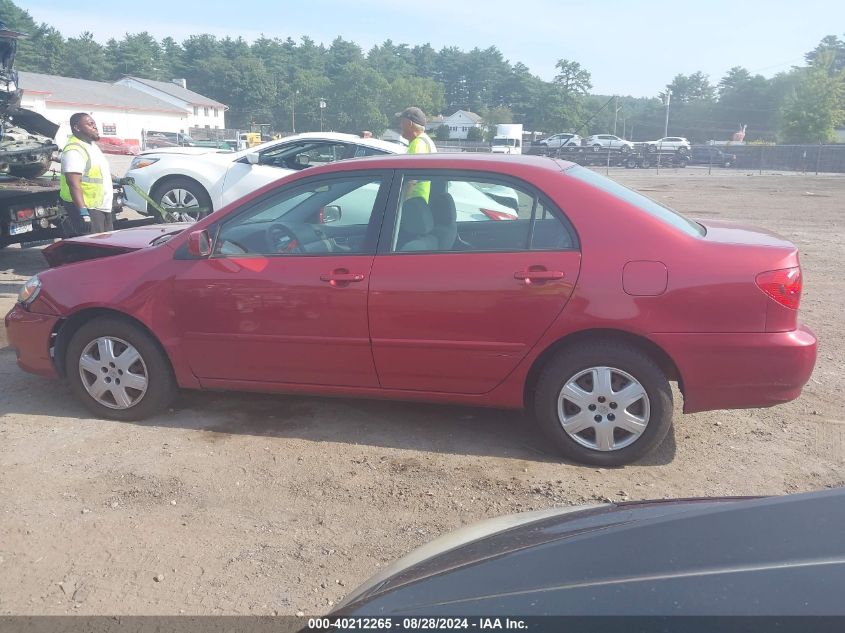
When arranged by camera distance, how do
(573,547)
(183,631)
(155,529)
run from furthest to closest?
(155,529)
(183,631)
(573,547)

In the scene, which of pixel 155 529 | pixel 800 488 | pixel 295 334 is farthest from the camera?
pixel 295 334

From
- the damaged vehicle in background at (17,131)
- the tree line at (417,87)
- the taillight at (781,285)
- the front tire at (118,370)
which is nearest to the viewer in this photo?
the taillight at (781,285)

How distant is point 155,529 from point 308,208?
2.05 metres

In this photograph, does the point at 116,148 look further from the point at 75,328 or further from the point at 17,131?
the point at 75,328

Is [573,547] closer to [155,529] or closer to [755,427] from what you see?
[155,529]

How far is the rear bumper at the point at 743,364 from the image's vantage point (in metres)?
3.83

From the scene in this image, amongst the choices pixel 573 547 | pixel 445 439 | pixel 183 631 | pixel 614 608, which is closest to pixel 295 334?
pixel 445 439

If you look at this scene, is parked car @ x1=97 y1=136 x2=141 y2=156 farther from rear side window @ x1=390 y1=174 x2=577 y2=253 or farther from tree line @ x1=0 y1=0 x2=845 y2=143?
rear side window @ x1=390 y1=174 x2=577 y2=253

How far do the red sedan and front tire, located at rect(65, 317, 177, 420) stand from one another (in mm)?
11

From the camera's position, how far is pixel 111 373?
15.2 ft

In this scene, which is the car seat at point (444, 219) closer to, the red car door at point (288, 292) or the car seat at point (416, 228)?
the car seat at point (416, 228)

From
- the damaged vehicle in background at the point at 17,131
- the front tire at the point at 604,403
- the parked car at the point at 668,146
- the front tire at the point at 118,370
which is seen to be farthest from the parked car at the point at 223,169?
the parked car at the point at 668,146

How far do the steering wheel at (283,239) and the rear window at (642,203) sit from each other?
160 centimetres

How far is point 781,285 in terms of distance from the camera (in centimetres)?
380
